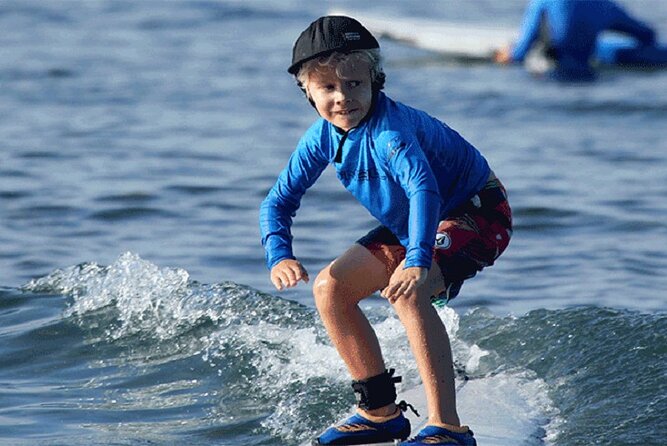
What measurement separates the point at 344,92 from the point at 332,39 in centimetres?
19

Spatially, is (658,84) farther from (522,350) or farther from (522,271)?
(522,350)

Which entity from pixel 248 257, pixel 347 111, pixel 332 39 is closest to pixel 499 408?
pixel 347 111

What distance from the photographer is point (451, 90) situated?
17.8 m

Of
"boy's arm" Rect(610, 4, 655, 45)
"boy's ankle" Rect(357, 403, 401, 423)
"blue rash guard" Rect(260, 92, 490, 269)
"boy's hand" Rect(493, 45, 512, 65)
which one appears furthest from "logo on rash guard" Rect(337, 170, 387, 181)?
"boy's hand" Rect(493, 45, 512, 65)

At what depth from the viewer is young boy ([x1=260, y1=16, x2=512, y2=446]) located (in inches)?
184

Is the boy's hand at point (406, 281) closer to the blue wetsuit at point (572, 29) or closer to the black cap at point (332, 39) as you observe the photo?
the black cap at point (332, 39)

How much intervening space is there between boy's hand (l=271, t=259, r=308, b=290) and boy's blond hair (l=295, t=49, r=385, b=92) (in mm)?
636

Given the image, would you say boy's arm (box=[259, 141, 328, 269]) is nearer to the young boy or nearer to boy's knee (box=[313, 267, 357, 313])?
the young boy

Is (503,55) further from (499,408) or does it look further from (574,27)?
(499,408)

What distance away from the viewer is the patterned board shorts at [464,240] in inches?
195

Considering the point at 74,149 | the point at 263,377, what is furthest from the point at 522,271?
the point at 74,149

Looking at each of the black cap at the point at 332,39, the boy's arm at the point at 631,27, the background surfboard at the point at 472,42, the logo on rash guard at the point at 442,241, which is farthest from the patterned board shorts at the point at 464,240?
the background surfboard at the point at 472,42

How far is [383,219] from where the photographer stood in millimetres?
4969

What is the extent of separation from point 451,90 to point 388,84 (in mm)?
1018
